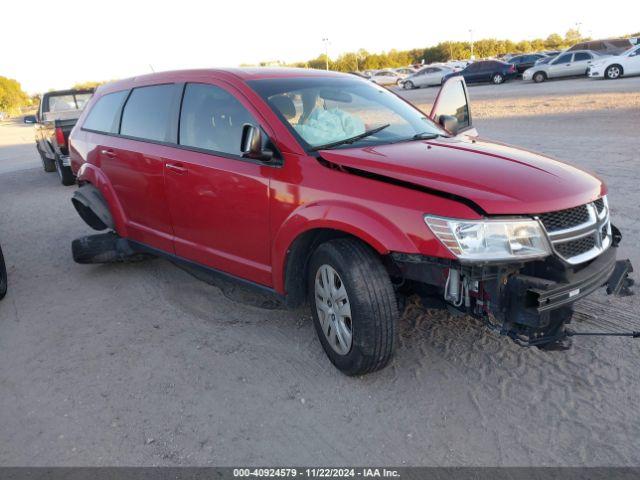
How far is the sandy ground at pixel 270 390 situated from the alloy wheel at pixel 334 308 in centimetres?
25

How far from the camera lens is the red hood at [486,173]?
285cm

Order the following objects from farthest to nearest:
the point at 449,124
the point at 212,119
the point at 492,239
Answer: the point at 449,124, the point at 212,119, the point at 492,239

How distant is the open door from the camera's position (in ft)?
16.0

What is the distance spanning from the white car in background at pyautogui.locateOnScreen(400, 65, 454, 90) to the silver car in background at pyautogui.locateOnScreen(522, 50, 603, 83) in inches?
298

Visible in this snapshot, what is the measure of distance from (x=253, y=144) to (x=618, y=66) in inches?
1033

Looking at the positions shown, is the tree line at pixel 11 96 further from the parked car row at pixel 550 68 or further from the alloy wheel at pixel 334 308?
the alloy wheel at pixel 334 308

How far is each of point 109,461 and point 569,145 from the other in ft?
31.8

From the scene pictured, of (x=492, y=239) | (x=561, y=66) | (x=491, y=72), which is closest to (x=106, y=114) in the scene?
(x=492, y=239)

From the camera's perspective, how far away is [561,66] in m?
28.5

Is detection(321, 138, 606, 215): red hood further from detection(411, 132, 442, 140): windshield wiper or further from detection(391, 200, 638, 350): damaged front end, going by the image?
detection(411, 132, 442, 140): windshield wiper

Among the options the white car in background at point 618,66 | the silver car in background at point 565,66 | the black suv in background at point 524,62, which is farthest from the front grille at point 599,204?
the black suv in background at point 524,62

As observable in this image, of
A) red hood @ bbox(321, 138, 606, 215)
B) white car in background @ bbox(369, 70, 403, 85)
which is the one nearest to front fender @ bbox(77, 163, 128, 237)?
red hood @ bbox(321, 138, 606, 215)

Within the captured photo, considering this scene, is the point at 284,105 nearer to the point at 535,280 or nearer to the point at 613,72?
the point at 535,280

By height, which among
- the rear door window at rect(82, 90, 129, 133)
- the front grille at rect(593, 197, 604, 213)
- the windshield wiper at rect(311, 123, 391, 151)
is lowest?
the front grille at rect(593, 197, 604, 213)
